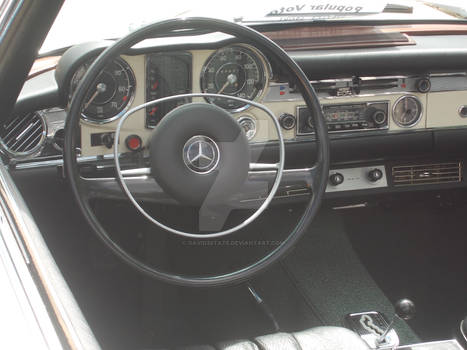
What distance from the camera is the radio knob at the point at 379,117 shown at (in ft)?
7.59

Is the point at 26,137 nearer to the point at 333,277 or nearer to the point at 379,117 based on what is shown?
the point at 379,117

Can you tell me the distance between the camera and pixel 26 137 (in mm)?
1900

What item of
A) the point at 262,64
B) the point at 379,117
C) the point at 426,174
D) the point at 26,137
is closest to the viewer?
the point at 26,137

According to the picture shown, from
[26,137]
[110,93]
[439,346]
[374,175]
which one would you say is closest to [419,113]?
[374,175]

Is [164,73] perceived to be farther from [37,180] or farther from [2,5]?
[2,5]

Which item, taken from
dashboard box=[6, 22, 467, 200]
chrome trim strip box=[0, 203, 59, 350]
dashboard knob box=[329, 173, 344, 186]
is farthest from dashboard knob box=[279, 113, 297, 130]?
chrome trim strip box=[0, 203, 59, 350]

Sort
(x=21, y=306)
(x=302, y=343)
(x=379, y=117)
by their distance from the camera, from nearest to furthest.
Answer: (x=21, y=306)
(x=302, y=343)
(x=379, y=117)

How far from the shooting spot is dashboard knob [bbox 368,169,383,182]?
8.20ft

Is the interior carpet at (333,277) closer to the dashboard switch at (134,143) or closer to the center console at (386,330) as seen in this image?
the center console at (386,330)

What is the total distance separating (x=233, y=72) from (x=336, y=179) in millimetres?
680

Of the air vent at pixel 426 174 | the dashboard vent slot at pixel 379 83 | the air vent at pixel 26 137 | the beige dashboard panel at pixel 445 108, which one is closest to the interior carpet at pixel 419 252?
the air vent at pixel 426 174

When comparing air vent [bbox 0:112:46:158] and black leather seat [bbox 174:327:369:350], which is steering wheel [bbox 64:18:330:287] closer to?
black leather seat [bbox 174:327:369:350]

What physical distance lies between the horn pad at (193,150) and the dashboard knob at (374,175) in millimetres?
1064

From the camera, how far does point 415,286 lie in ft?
8.63
